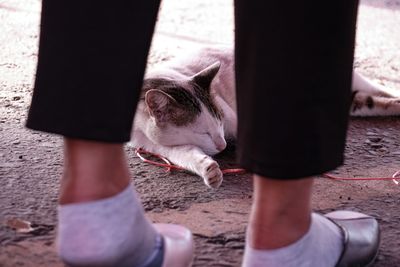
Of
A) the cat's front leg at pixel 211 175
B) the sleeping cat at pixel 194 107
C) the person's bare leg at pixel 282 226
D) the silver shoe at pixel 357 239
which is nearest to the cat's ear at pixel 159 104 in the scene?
the sleeping cat at pixel 194 107

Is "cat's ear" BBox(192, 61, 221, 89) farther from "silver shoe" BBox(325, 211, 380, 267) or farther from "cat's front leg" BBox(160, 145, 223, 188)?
"silver shoe" BBox(325, 211, 380, 267)

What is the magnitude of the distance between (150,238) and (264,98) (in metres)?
0.27

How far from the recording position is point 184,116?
1959mm

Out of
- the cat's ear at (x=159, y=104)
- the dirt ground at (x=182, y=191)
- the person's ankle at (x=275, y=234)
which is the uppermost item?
the cat's ear at (x=159, y=104)

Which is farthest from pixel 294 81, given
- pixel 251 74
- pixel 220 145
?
pixel 220 145

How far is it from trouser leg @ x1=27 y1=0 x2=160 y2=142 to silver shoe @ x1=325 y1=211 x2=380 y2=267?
434 mm

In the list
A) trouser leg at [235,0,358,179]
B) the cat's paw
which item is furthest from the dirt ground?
→ trouser leg at [235,0,358,179]

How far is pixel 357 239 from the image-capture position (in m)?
1.00

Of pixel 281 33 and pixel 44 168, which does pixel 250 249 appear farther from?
pixel 44 168

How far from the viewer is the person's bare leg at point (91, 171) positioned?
2.58 ft

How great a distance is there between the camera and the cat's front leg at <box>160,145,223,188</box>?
150 cm

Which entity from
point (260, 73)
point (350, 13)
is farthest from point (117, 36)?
point (350, 13)

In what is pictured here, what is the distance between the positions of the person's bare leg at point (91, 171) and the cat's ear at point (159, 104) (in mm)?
1064

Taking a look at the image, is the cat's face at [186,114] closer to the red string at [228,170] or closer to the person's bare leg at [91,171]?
the red string at [228,170]
